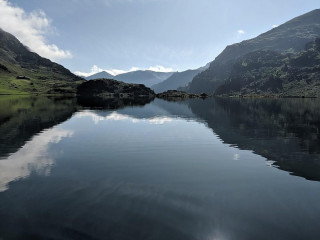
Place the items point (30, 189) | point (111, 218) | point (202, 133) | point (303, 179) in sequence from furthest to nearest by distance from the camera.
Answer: point (202, 133), point (303, 179), point (30, 189), point (111, 218)

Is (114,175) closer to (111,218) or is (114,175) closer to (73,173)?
(73,173)

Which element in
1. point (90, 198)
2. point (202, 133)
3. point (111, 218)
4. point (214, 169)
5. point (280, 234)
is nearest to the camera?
point (280, 234)

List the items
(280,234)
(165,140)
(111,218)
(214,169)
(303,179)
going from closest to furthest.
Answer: (280,234) < (111,218) < (303,179) < (214,169) < (165,140)

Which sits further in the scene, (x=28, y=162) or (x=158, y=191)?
(x=28, y=162)

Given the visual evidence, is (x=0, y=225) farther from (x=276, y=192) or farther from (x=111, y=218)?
(x=276, y=192)

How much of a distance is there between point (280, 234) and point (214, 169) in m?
14.9

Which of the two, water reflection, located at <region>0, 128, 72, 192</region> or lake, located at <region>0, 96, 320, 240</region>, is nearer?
lake, located at <region>0, 96, 320, 240</region>

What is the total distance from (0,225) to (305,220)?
2110cm

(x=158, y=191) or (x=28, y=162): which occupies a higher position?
(x=158, y=191)

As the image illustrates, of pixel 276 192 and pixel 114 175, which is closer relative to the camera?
pixel 276 192

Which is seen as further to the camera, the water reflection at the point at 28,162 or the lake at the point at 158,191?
the water reflection at the point at 28,162

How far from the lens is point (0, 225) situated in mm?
17172

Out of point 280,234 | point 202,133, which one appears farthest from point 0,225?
point 202,133

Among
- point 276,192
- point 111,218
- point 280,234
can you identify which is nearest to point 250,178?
point 276,192
